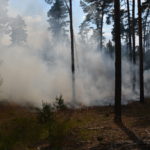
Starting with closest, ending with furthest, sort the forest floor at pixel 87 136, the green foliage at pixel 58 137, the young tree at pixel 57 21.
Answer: the forest floor at pixel 87 136 < the green foliage at pixel 58 137 < the young tree at pixel 57 21

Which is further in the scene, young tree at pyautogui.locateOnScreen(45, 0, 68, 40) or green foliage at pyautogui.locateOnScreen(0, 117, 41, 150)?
young tree at pyautogui.locateOnScreen(45, 0, 68, 40)

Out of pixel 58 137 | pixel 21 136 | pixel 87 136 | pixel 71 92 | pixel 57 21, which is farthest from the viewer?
pixel 57 21

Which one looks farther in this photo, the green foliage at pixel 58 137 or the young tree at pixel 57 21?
the young tree at pixel 57 21

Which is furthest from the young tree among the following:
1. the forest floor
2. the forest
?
the forest floor

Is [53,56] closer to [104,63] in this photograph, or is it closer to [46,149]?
[104,63]

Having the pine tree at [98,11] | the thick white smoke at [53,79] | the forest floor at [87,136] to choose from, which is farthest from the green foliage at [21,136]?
the pine tree at [98,11]

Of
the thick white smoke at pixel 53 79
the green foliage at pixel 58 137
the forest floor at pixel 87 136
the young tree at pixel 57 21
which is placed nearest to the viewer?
the forest floor at pixel 87 136

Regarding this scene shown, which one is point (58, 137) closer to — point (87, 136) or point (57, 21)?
point (87, 136)

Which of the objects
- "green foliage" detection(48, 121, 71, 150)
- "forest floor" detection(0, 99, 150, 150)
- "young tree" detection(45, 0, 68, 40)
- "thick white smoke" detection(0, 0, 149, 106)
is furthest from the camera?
"young tree" detection(45, 0, 68, 40)

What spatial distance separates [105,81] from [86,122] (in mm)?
18176

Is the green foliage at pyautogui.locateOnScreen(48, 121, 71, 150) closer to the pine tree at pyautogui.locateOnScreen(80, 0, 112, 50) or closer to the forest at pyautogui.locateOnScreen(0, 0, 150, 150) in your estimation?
the forest at pyautogui.locateOnScreen(0, 0, 150, 150)

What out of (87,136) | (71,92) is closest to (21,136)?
(87,136)

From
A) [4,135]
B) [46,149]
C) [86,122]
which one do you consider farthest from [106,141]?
[86,122]

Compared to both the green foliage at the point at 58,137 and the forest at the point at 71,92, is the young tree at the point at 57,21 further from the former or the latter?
the green foliage at the point at 58,137
